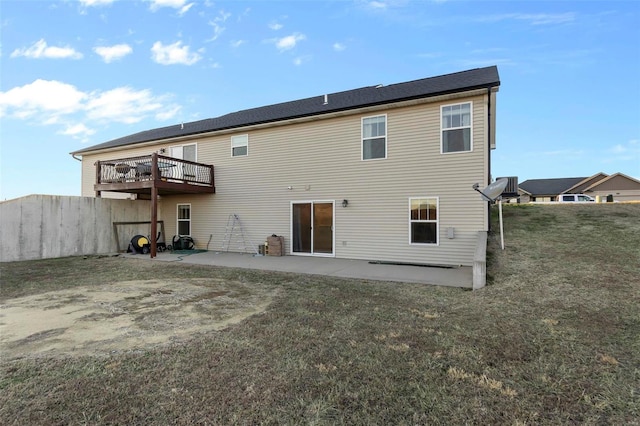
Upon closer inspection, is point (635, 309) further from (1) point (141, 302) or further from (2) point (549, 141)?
(2) point (549, 141)

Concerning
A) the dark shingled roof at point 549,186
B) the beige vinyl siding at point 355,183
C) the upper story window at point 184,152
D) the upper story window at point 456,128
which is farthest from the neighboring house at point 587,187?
the upper story window at point 184,152

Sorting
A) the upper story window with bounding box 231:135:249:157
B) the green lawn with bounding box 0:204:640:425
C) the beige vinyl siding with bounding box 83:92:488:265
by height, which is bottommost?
the green lawn with bounding box 0:204:640:425

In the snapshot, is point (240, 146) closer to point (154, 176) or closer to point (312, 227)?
point (154, 176)

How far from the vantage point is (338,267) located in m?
8.60

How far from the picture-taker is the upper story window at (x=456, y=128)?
8727 mm

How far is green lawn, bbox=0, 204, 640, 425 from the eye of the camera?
87.7 inches

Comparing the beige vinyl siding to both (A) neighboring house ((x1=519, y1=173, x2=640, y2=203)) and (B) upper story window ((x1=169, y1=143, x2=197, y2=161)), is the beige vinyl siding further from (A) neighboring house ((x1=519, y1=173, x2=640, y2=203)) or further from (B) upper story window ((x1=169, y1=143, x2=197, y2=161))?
(A) neighboring house ((x1=519, y1=173, x2=640, y2=203))

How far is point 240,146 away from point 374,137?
549 centimetres

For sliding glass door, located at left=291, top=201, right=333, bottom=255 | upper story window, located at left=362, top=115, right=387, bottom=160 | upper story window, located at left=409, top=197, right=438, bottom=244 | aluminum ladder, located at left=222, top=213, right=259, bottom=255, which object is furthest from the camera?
aluminum ladder, located at left=222, top=213, right=259, bottom=255

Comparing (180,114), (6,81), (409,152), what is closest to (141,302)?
(409,152)

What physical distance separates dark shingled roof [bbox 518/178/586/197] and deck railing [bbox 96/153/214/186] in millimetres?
44573

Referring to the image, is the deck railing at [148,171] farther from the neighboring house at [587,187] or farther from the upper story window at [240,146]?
the neighboring house at [587,187]

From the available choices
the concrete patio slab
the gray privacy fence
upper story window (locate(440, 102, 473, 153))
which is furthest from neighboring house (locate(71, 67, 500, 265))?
→ the gray privacy fence

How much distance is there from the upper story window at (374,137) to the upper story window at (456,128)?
5.72ft
